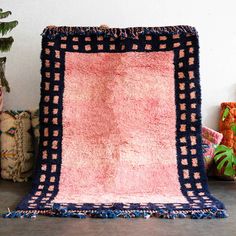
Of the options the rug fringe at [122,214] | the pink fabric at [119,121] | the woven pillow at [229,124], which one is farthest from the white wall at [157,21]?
the rug fringe at [122,214]

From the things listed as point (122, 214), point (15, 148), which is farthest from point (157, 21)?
point (122, 214)

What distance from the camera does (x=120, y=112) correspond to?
1.93m

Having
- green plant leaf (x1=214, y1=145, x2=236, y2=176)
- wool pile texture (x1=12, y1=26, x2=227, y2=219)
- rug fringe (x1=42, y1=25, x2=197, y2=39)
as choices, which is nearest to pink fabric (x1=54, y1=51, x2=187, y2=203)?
wool pile texture (x1=12, y1=26, x2=227, y2=219)

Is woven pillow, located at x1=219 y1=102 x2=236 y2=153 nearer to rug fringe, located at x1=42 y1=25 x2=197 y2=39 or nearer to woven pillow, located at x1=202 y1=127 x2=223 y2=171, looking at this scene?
woven pillow, located at x1=202 y1=127 x2=223 y2=171

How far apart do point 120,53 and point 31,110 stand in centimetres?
61

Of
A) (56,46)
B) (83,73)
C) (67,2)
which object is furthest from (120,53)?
(67,2)

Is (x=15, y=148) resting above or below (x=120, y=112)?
below

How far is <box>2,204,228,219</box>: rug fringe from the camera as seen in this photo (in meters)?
1.44

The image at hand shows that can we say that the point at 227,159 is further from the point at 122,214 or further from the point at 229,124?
the point at 122,214

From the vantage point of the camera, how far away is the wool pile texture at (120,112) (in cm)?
183

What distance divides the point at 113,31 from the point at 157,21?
13.1 inches

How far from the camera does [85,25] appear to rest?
7.18 ft

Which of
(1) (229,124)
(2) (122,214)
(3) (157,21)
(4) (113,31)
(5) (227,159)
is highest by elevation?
(3) (157,21)

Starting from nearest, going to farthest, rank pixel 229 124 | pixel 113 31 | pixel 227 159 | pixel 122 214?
pixel 122 214 → pixel 227 159 → pixel 113 31 → pixel 229 124
